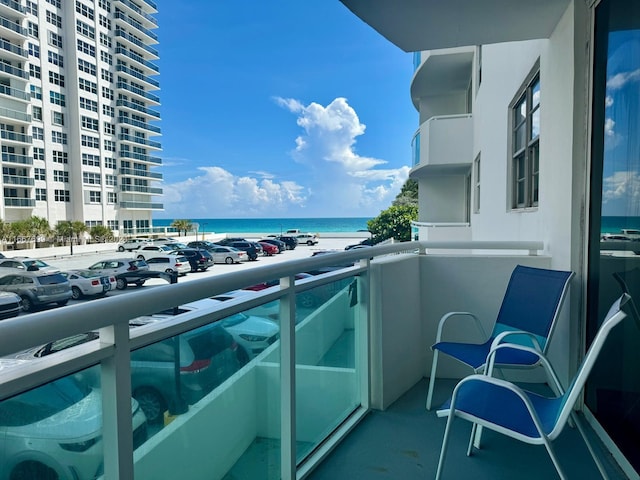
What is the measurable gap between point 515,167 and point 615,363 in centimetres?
318

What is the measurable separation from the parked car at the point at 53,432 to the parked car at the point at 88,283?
65.1ft

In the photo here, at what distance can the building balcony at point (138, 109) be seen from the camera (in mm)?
52281

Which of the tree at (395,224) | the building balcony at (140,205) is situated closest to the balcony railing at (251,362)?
the tree at (395,224)

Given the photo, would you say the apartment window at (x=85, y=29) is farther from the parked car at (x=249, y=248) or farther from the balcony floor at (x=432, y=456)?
the balcony floor at (x=432, y=456)

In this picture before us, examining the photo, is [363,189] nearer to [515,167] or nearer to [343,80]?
[343,80]

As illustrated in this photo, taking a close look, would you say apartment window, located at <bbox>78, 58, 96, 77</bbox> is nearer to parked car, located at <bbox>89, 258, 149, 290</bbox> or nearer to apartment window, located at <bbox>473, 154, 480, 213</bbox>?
parked car, located at <bbox>89, 258, 149, 290</bbox>

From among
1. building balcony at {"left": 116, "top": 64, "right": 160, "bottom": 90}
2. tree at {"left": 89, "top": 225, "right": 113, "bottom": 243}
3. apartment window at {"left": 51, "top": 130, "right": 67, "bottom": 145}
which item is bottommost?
tree at {"left": 89, "top": 225, "right": 113, "bottom": 243}

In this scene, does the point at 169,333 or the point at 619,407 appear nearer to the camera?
the point at 169,333

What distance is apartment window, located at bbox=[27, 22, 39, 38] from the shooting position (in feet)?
141

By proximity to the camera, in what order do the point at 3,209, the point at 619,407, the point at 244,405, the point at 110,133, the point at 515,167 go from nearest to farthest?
Result: the point at 244,405 < the point at 619,407 < the point at 515,167 < the point at 3,209 < the point at 110,133

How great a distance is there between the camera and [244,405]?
1626mm

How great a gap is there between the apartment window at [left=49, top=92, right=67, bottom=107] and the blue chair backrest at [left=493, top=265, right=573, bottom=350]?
54.9 m

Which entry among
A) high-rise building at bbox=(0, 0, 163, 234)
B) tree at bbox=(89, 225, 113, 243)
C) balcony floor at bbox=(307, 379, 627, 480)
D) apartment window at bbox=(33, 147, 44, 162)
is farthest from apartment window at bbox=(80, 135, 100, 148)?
balcony floor at bbox=(307, 379, 627, 480)

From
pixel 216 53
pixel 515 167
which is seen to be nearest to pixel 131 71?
pixel 216 53
